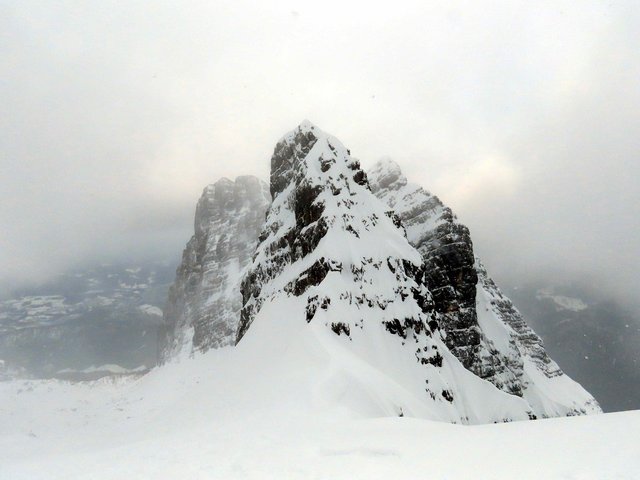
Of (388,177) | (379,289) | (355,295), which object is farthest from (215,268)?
(355,295)

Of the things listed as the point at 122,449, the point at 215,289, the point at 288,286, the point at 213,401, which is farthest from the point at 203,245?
the point at 122,449

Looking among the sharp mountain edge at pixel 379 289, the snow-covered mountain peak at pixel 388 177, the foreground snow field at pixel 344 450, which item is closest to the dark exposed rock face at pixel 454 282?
the sharp mountain edge at pixel 379 289

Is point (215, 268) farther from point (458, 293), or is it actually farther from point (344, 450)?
point (344, 450)

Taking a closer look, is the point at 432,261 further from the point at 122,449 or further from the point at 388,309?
the point at 122,449

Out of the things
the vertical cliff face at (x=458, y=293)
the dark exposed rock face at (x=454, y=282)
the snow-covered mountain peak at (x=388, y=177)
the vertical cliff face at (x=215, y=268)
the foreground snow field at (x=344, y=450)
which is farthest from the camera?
the vertical cliff face at (x=215, y=268)

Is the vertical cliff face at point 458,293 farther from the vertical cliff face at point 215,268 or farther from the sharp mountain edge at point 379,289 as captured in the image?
the vertical cliff face at point 215,268

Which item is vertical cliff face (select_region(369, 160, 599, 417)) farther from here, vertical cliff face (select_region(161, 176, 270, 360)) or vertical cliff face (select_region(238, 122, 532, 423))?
vertical cliff face (select_region(161, 176, 270, 360))

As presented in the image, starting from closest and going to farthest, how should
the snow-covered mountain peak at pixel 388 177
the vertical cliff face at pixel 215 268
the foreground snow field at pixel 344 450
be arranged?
the foreground snow field at pixel 344 450 → the snow-covered mountain peak at pixel 388 177 → the vertical cliff face at pixel 215 268
